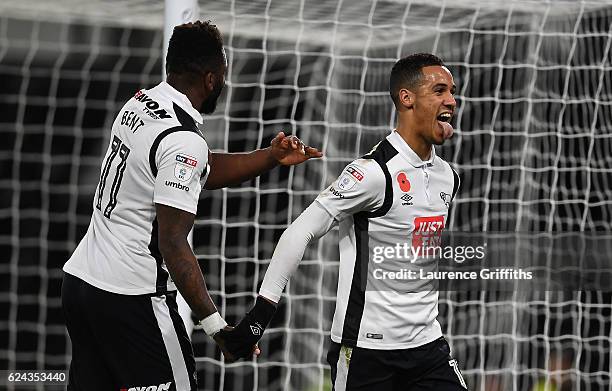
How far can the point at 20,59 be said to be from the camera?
8.02m

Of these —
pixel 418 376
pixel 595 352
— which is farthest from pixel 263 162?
pixel 595 352

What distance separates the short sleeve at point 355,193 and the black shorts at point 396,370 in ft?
1.76

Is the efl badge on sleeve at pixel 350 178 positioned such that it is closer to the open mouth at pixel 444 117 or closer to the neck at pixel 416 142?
the neck at pixel 416 142

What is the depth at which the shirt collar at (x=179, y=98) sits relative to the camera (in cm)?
357

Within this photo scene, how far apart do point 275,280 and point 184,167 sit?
57 cm

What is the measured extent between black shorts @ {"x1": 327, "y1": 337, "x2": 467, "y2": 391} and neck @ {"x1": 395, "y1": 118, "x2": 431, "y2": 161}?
2.44 feet

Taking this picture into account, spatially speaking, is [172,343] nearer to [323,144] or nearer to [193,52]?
[193,52]

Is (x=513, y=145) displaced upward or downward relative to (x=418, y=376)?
upward

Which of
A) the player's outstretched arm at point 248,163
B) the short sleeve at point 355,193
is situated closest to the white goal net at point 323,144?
the player's outstretched arm at point 248,163

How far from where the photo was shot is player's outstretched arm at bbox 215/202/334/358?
3.48 metres

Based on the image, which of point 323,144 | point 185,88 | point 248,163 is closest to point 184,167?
point 185,88

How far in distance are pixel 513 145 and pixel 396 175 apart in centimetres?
376

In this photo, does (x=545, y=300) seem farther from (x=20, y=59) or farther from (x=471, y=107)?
(x=20, y=59)

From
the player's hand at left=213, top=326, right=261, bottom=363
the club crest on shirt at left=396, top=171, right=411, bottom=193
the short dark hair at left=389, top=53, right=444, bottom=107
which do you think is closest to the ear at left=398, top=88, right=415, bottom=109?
the short dark hair at left=389, top=53, right=444, bottom=107
